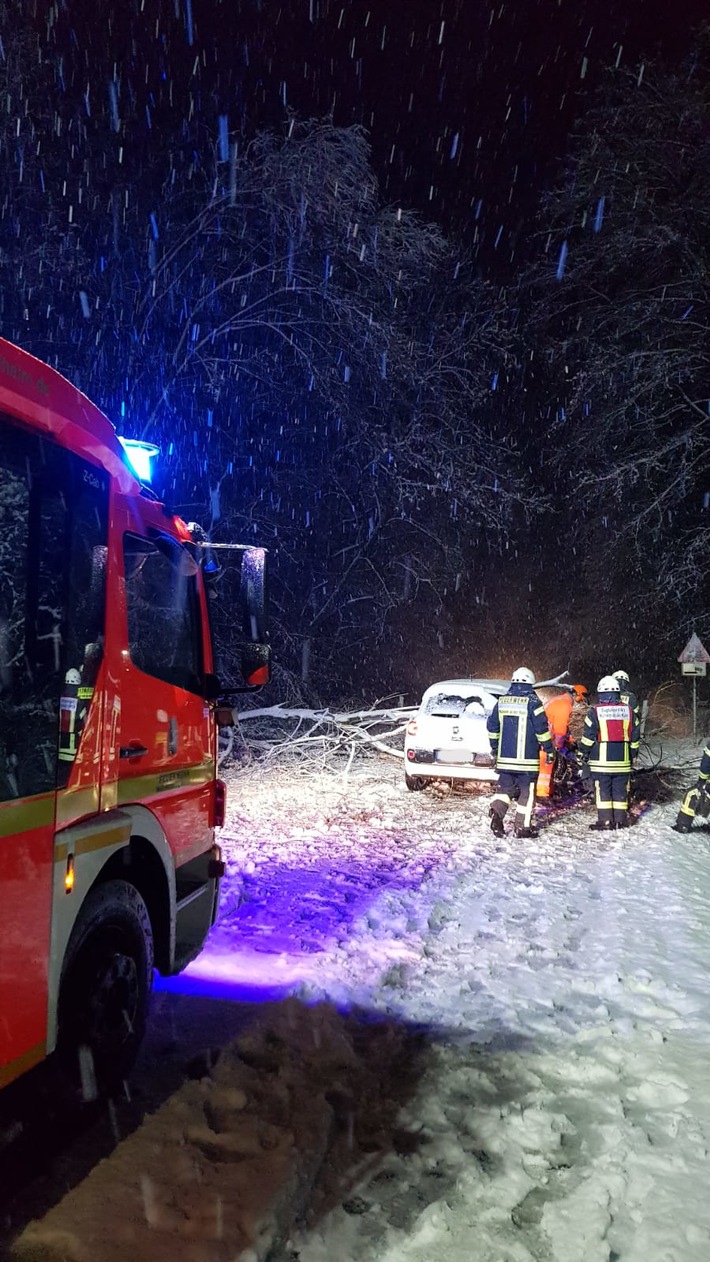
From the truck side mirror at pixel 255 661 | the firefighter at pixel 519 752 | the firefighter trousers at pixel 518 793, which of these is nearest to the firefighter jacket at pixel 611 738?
the firefighter at pixel 519 752

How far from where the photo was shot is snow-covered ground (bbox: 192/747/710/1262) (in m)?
2.61

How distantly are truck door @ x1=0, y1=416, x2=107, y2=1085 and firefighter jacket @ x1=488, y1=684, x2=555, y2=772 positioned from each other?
6.57 meters

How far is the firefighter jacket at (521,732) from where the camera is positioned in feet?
28.8

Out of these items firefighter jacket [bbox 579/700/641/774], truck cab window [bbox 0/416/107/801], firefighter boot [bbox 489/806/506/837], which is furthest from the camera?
firefighter jacket [bbox 579/700/641/774]

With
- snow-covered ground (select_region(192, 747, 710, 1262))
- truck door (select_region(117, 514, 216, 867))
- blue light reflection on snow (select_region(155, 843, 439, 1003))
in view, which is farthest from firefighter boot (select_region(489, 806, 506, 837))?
truck door (select_region(117, 514, 216, 867))

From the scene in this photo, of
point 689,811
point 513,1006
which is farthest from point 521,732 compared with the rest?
point 513,1006

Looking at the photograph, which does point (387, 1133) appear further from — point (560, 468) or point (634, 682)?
point (634, 682)

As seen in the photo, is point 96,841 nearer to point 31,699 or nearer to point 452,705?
point 31,699

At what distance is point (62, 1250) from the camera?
2426 mm

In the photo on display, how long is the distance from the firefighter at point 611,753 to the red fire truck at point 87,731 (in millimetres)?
6134

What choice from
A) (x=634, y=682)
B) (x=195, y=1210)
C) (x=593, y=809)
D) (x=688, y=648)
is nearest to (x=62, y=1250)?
(x=195, y=1210)

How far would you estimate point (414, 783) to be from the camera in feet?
36.7

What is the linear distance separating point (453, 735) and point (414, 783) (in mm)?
1232

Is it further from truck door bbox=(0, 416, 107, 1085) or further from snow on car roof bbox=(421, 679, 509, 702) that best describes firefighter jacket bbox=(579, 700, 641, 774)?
truck door bbox=(0, 416, 107, 1085)
